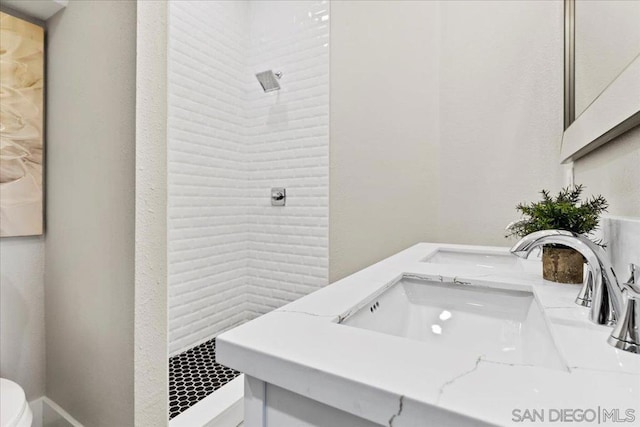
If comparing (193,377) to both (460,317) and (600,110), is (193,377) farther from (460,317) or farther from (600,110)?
(600,110)

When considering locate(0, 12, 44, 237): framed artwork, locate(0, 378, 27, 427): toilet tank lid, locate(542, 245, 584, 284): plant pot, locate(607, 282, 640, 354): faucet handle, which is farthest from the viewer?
locate(0, 12, 44, 237): framed artwork

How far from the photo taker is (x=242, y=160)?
2.43 m

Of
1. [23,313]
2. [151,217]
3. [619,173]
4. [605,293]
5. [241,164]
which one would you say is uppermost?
[241,164]

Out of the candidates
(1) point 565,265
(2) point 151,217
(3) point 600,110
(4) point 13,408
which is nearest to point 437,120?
(3) point 600,110

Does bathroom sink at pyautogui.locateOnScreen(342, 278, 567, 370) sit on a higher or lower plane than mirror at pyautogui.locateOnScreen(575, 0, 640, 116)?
lower

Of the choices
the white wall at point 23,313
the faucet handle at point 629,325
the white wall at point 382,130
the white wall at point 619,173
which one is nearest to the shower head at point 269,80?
the white wall at point 382,130

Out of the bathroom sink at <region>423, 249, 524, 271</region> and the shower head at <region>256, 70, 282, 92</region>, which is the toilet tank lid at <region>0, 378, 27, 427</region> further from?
the shower head at <region>256, 70, 282, 92</region>

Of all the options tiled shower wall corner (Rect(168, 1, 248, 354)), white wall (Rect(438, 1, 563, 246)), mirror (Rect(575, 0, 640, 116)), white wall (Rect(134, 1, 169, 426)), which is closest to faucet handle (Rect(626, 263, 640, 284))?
mirror (Rect(575, 0, 640, 116))

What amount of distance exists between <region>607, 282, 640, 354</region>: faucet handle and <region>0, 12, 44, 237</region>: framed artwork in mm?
1645

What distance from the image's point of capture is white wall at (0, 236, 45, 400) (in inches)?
46.3

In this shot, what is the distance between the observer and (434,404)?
11.7 inches

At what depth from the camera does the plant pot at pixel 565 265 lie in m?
0.73

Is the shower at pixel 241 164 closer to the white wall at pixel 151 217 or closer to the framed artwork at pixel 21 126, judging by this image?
the framed artwork at pixel 21 126

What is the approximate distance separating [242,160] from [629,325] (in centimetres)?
230
